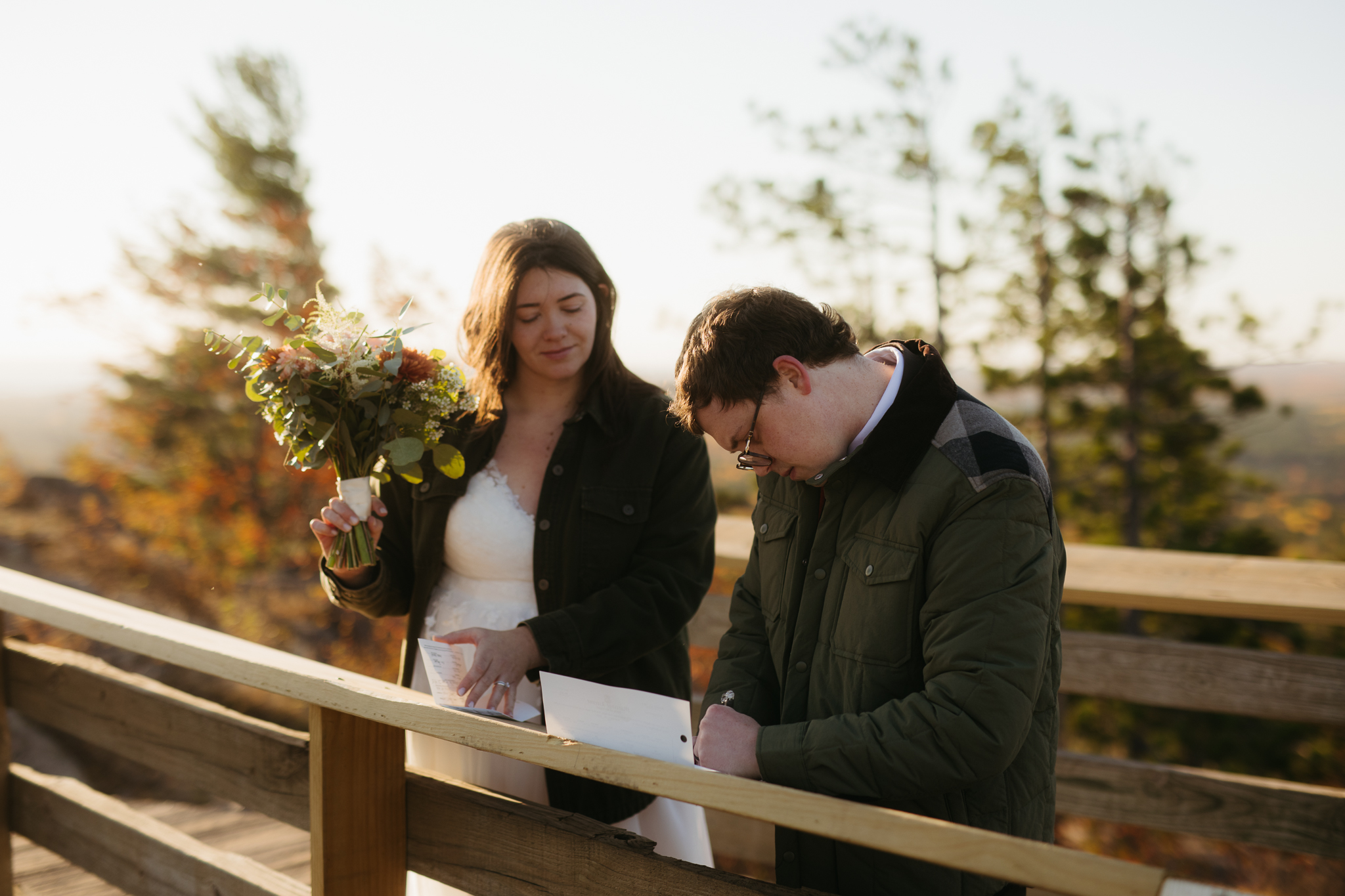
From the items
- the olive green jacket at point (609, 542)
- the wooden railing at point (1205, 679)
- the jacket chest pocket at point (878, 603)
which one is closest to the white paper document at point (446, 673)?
the olive green jacket at point (609, 542)

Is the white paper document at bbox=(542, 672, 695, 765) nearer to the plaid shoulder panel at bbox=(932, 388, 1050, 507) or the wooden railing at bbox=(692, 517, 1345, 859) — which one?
the plaid shoulder panel at bbox=(932, 388, 1050, 507)

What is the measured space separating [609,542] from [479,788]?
650 millimetres

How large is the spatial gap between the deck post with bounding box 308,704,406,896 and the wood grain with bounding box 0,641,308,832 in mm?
200

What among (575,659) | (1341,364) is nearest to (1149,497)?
(1341,364)

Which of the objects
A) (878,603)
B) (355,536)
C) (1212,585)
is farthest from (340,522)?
(1212,585)

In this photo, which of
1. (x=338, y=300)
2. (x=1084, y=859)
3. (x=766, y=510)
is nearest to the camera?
(x=1084, y=859)

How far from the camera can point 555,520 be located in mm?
2047

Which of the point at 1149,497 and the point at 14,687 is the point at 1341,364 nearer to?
Answer: the point at 1149,497

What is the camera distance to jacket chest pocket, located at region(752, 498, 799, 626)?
1506 mm

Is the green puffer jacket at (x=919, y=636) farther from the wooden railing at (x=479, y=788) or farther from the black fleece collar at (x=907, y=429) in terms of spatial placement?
the wooden railing at (x=479, y=788)

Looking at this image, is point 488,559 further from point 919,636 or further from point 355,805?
point 919,636

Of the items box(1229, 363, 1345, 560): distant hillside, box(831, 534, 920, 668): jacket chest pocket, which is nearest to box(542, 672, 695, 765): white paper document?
box(831, 534, 920, 668): jacket chest pocket

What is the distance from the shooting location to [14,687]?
2678 millimetres

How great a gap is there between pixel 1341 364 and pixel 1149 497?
96.9 inches
